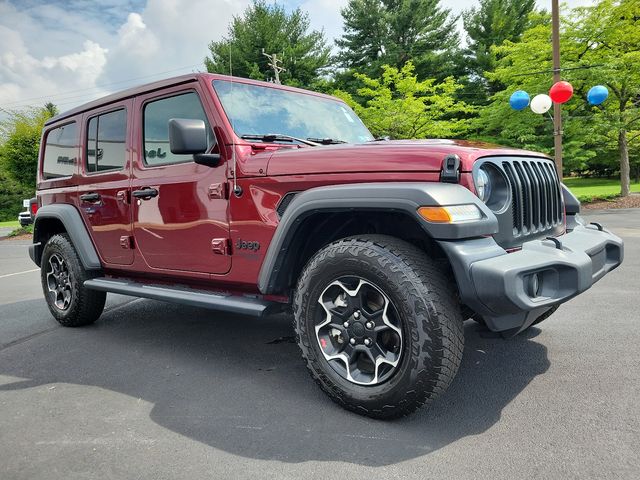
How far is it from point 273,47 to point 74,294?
29.0m

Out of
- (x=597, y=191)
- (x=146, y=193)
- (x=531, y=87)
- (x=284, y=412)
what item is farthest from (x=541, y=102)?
(x=597, y=191)

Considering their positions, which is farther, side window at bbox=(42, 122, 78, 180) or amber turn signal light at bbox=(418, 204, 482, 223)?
side window at bbox=(42, 122, 78, 180)

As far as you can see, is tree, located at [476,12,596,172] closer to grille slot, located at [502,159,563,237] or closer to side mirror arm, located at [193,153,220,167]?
grille slot, located at [502,159,563,237]

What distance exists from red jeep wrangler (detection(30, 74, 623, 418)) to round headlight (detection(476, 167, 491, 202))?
0.05ft

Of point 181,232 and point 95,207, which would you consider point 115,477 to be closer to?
point 181,232

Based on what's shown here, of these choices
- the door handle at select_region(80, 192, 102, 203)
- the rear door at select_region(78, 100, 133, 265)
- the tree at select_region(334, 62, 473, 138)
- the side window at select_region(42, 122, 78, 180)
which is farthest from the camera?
the tree at select_region(334, 62, 473, 138)

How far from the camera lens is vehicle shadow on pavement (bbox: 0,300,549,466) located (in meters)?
2.35

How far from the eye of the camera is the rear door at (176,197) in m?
3.15

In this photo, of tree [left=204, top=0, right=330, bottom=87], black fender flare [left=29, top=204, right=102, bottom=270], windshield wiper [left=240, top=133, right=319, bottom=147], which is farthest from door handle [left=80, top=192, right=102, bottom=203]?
tree [left=204, top=0, right=330, bottom=87]

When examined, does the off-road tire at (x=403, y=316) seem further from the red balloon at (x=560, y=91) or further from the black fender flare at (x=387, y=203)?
the red balloon at (x=560, y=91)

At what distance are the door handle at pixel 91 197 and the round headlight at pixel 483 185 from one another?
9.88 feet

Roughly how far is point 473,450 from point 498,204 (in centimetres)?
120

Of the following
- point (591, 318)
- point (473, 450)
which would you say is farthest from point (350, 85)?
point (473, 450)

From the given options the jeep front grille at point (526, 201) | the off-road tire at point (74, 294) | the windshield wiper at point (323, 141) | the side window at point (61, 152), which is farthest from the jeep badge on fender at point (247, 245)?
the side window at point (61, 152)
